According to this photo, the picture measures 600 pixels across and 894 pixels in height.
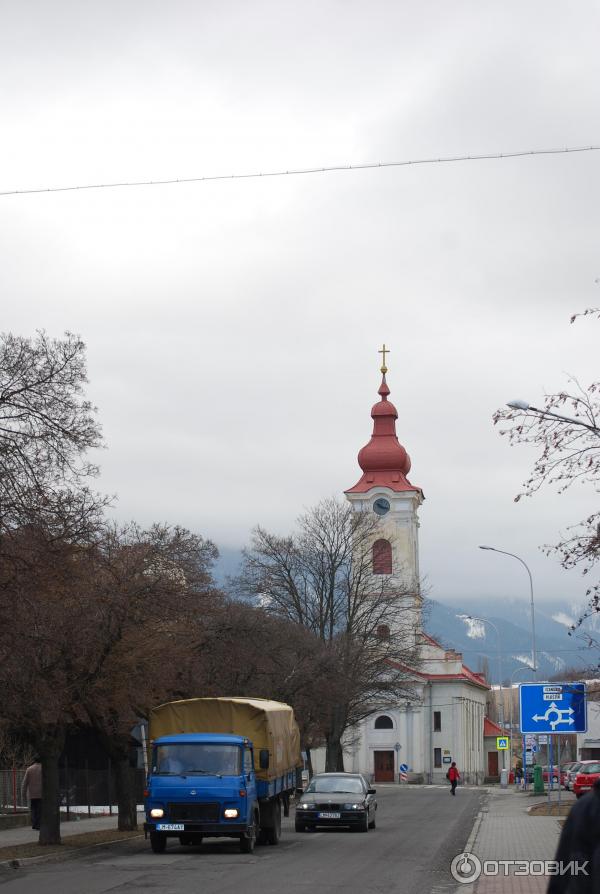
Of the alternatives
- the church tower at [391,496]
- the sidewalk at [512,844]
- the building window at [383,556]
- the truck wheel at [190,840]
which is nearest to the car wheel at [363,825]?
the sidewalk at [512,844]

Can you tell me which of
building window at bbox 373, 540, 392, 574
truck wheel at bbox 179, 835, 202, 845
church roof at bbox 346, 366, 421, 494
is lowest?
truck wheel at bbox 179, 835, 202, 845

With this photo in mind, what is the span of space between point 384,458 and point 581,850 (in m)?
90.4

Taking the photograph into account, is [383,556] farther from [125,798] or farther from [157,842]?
[157,842]

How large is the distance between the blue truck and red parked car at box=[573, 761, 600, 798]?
22.1 m

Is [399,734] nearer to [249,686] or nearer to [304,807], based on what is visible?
[249,686]

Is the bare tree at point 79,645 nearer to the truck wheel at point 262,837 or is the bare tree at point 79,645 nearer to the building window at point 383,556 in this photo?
the truck wheel at point 262,837

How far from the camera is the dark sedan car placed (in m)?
30.2

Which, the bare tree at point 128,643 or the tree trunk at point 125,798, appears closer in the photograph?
the bare tree at point 128,643

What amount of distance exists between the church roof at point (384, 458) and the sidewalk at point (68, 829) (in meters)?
59.4

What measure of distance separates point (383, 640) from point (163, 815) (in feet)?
130

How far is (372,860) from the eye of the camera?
22484mm

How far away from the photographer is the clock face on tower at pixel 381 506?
3745 inches

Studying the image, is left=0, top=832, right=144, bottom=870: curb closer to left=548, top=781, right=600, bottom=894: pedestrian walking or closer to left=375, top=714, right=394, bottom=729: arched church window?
left=548, top=781, right=600, bottom=894: pedestrian walking

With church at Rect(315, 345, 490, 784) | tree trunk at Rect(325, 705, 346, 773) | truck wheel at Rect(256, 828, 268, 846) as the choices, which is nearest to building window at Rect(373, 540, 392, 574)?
church at Rect(315, 345, 490, 784)
